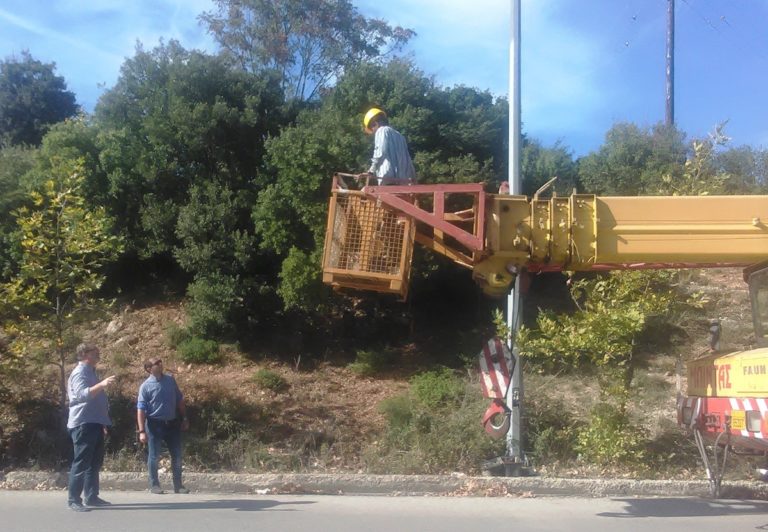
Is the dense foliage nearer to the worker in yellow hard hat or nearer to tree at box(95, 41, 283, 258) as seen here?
tree at box(95, 41, 283, 258)

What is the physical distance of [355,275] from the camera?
22.6 feet

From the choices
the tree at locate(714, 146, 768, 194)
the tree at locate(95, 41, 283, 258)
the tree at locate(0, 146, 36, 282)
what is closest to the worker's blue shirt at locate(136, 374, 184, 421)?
the tree at locate(0, 146, 36, 282)

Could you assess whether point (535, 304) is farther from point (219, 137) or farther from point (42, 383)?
point (42, 383)

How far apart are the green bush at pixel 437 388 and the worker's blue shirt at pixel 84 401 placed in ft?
17.0

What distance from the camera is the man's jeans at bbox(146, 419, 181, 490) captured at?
28.0ft

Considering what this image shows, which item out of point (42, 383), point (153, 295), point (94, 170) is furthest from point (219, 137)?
point (42, 383)

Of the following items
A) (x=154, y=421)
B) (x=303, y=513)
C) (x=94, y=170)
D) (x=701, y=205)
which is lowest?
(x=303, y=513)

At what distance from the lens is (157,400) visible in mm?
8711

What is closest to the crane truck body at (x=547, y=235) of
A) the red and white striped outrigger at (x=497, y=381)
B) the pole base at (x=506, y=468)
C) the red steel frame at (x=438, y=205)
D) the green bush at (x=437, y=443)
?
the red steel frame at (x=438, y=205)

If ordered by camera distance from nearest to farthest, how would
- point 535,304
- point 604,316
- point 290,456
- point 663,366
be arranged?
point 604,316
point 290,456
point 663,366
point 535,304

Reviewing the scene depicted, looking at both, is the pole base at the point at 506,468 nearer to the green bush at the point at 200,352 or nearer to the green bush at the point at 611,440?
the green bush at the point at 611,440

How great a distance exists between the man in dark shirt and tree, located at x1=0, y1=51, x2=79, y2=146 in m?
20.6

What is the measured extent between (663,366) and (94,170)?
1252 cm

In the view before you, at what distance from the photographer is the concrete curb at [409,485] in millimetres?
8633
